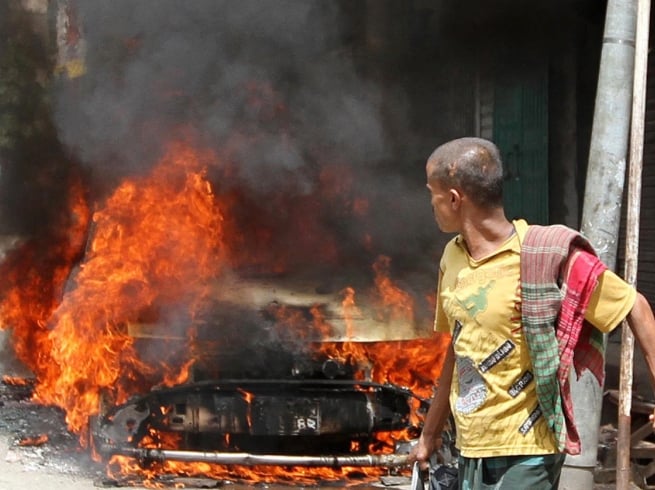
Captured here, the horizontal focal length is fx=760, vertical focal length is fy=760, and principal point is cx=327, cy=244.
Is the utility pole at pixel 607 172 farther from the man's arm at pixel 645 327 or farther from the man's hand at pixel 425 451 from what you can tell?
the man's arm at pixel 645 327

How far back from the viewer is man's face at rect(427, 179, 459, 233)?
8.69 ft

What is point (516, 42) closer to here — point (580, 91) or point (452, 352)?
point (580, 91)

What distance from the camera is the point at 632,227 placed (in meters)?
4.11

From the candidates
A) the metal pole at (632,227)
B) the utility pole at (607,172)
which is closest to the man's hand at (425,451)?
the metal pole at (632,227)

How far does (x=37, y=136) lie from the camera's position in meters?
10.6

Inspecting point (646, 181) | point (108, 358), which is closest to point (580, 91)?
point (646, 181)

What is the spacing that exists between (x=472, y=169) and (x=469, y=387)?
0.76m

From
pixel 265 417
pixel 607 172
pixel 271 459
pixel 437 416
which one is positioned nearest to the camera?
pixel 437 416

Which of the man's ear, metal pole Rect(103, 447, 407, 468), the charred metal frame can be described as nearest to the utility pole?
metal pole Rect(103, 447, 407, 468)

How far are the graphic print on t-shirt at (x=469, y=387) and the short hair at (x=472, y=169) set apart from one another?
0.57 metres

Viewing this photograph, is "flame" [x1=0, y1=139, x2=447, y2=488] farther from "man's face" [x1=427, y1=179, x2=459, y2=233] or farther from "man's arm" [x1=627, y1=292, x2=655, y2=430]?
"man's arm" [x1=627, y1=292, x2=655, y2=430]

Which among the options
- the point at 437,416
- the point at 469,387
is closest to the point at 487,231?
the point at 469,387

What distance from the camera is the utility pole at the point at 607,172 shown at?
14.3 feet

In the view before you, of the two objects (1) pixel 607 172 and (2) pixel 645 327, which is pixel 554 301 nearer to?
(2) pixel 645 327
